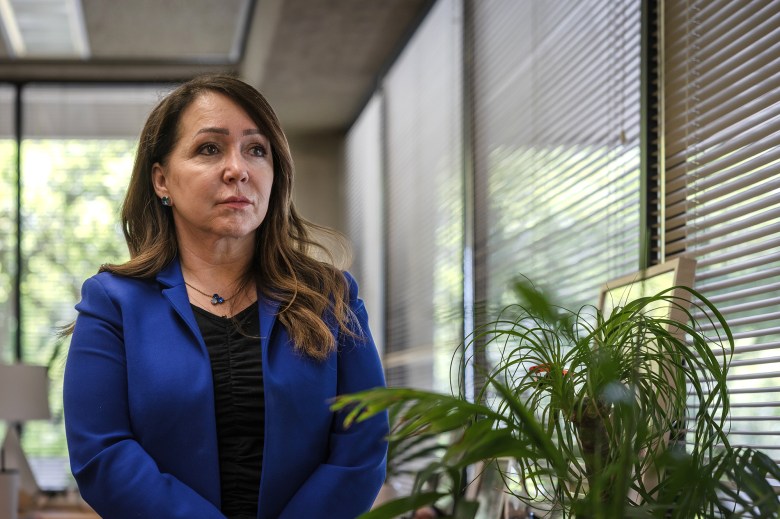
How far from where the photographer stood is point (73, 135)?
744 centimetres

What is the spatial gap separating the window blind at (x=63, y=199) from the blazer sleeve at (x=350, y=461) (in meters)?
6.08

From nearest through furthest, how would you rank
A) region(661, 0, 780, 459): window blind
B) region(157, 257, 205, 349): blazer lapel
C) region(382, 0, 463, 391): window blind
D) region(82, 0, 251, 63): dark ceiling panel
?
region(157, 257, 205, 349): blazer lapel, region(661, 0, 780, 459): window blind, region(382, 0, 463, 391): window blind, region(82, 0, 251, 63): dark ceiling panel

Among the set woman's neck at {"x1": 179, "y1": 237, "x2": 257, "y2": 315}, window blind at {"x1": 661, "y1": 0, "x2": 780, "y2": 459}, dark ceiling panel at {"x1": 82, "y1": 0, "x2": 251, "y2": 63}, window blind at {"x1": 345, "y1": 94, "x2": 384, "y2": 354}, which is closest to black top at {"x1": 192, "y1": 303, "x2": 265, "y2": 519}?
woman's neck at {"x1": 179, "y1": 237, "x2": 257, "y2": 315}

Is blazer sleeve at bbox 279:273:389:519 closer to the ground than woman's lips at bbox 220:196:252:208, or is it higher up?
closer to the ground

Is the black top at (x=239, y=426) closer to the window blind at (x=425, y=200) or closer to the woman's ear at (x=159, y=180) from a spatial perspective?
the woman's ear at (x=159, y=180)

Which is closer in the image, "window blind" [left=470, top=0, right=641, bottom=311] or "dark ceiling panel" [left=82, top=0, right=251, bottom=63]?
"window blind" [left=470, top=0, right=641, bottom=311]

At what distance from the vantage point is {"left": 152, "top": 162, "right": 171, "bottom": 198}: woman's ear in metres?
1.55

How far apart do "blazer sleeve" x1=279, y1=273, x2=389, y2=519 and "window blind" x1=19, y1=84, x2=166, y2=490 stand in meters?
6.08

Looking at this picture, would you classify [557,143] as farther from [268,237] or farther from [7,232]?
[7,232]

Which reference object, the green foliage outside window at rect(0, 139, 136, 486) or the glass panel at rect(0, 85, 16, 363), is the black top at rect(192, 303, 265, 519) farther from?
the glass panel at rect(0, 85, 16, 363)

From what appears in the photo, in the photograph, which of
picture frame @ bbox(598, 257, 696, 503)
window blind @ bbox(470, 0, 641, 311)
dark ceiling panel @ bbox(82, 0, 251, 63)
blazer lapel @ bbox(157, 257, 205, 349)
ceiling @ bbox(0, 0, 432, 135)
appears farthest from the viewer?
dark ceiling panel @ bbox(82, 0, 251, 63)

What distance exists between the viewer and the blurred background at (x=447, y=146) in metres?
2.11

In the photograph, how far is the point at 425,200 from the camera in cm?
498

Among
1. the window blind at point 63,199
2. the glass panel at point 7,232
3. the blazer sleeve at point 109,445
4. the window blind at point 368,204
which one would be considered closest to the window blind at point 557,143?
the blazer sleeve at point 109,445
